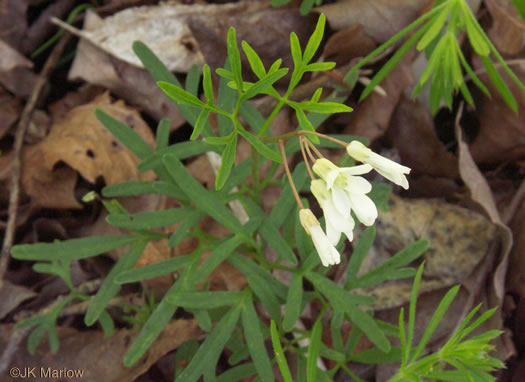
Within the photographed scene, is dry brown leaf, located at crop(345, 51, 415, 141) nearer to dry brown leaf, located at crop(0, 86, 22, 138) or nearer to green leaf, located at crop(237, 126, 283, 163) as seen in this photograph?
green leaf, located at crop(237, 126, 283, 163)

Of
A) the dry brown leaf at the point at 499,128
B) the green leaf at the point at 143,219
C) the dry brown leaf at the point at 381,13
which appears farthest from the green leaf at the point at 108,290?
the dry brown leaf at the point at 499,128

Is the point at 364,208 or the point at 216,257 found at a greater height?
the point at 364,208

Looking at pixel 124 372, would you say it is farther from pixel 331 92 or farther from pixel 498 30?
pixel 498 30

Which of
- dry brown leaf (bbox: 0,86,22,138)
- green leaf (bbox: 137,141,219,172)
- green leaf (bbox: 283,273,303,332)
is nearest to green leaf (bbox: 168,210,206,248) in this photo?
green leaf (bbox: 137,141,219,172)

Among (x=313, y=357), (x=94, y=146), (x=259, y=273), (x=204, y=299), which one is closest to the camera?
(x=313, y=357)

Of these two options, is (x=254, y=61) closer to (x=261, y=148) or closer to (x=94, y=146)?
(x=261, y=148)

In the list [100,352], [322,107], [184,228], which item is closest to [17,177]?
[100,352]
